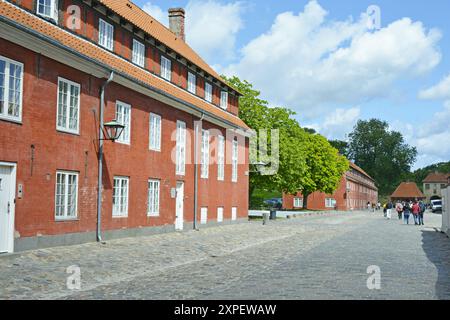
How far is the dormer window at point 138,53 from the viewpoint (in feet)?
74.3

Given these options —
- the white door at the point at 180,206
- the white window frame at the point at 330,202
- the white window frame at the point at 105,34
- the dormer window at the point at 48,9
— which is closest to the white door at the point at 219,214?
the white door at the point at 180,206

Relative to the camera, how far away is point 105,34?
20391 millimetres

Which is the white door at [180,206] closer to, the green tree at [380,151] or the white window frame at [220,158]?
the white window frame at [220,158]

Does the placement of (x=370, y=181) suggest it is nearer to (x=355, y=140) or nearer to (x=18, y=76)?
(x=355, y=140)

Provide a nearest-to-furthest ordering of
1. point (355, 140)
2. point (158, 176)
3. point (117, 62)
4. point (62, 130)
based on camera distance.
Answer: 1. point (62, 130)
2. point (117, 62)
3. point (158, 176)
4. point (355, 140)

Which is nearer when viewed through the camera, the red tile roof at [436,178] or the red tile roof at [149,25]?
the red tile roof at [149,25]

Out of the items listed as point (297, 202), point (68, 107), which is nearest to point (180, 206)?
point (68, 107)

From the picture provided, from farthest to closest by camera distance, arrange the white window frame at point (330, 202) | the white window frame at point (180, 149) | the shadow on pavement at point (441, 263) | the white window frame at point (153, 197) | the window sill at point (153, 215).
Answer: the white window frame at point (330, 202)
the white window frame at point (180, 149)
the white window frame at point (153, 197)
the window sill at point (153, 215)
the shadow on pavement at point (441, 263)

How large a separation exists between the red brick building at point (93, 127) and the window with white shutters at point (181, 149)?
0.16ft

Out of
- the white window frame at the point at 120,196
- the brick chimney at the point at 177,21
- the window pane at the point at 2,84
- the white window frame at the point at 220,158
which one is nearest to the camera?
the window pane at the point at 2,84

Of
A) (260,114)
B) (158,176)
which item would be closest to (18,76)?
(158,176)

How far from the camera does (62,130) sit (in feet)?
53.6

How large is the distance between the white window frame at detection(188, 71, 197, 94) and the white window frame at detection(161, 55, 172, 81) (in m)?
2.53

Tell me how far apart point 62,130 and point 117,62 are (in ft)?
16.0
